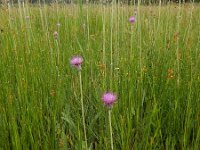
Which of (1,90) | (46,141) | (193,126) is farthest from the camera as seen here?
(1,90)

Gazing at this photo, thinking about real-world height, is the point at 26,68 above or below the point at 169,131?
above

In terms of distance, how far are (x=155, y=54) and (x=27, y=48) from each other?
2.47 ft

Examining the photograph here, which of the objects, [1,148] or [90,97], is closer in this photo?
[1,148]

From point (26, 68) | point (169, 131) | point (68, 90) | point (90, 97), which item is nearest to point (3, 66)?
point (26, 68)

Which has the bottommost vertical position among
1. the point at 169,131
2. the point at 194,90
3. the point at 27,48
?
the point at 169,131

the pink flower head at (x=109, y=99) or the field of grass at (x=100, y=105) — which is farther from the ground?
the pink flower head at (x=109, y=99)

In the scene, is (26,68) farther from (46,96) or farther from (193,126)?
(193,126)

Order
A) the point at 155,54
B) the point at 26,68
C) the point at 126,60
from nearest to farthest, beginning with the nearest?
1. the point at 26,68
2. the point at 126,60
3. the point at 155,54

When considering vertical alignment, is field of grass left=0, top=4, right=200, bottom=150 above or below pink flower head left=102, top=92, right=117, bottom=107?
below

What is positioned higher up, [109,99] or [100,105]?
[109,99]

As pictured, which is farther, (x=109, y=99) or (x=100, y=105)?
(x=100, y=105)

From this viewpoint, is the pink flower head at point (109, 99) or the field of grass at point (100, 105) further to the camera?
the field of grass at point (100, 105)

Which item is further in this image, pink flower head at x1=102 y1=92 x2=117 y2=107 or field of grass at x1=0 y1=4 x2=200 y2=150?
field of grass at x1=0 y1=4 x2=200 y2=150

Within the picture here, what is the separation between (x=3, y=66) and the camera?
55.1 inches
